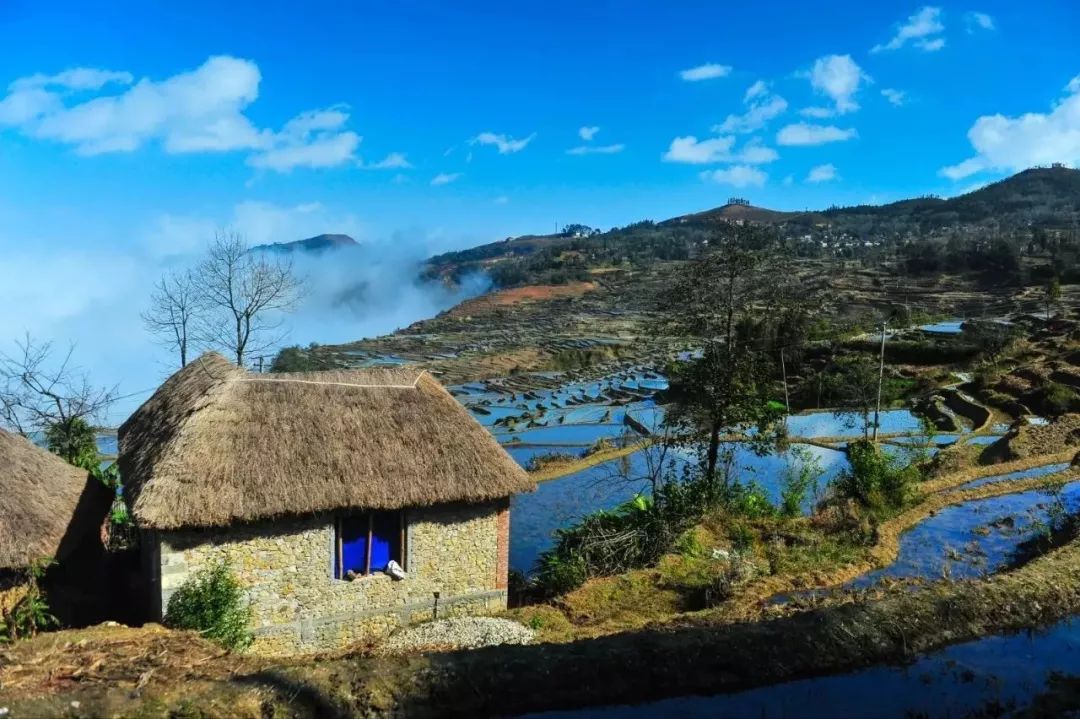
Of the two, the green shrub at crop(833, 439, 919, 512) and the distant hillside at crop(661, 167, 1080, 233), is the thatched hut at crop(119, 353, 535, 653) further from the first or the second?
the distant hillside at crop(661, 167, 1080, 233)

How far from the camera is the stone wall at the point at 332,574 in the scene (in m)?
11.7

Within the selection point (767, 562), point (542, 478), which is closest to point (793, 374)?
point (542, 478)

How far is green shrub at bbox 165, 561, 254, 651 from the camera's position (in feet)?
37.0

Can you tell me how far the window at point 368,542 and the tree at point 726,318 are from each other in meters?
7.40

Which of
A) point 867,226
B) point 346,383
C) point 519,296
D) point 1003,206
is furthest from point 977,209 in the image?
point 346,383

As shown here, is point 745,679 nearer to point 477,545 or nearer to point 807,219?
point 477,545

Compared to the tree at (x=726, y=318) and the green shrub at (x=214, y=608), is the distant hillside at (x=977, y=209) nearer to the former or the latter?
the tree at (x=726, y=318)

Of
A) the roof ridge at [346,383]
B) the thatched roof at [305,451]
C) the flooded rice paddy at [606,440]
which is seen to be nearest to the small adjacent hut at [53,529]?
the thatched roof at [305,451]

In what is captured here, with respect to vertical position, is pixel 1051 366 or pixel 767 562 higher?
pixel 1051 366

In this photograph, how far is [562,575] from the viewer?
1512 cm

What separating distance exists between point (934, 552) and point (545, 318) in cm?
8136

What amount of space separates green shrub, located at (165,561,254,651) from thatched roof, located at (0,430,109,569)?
2.33 m

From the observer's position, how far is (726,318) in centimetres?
1742

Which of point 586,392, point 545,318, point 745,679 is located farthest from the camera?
point 545,318
